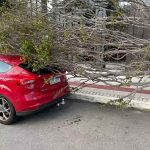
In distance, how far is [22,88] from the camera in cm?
577

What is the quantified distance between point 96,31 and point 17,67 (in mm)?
1621

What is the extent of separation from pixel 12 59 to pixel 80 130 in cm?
187

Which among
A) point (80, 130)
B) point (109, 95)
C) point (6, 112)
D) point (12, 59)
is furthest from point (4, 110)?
point (109, 95)

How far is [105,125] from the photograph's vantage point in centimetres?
586

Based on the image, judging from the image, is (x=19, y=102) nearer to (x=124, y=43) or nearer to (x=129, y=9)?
(x=124, y=43)

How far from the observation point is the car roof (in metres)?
6.00

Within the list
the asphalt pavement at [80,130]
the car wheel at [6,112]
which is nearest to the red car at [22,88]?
the car wheel at [6,112]

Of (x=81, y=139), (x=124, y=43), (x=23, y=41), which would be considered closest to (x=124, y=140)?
(x=81, y=139)

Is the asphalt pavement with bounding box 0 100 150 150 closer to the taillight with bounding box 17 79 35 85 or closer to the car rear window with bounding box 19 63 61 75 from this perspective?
the taillight with bounding box 17 79 35 85

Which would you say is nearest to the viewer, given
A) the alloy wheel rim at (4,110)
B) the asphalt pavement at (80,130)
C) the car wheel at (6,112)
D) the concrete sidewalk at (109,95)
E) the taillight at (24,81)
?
the asphalt pavement at (80,130)

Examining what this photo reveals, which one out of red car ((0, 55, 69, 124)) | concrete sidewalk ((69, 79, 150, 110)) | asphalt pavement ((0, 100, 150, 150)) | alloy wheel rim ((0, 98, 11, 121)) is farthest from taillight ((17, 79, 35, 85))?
concrete sidewalk ((69, 79, 150, 110))

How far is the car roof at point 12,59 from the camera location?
600cm

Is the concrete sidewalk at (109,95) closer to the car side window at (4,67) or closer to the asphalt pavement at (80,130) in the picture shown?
the asphalt pavement at (80,130)

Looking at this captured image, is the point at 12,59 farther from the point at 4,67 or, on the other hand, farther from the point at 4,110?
the point at 4,110
